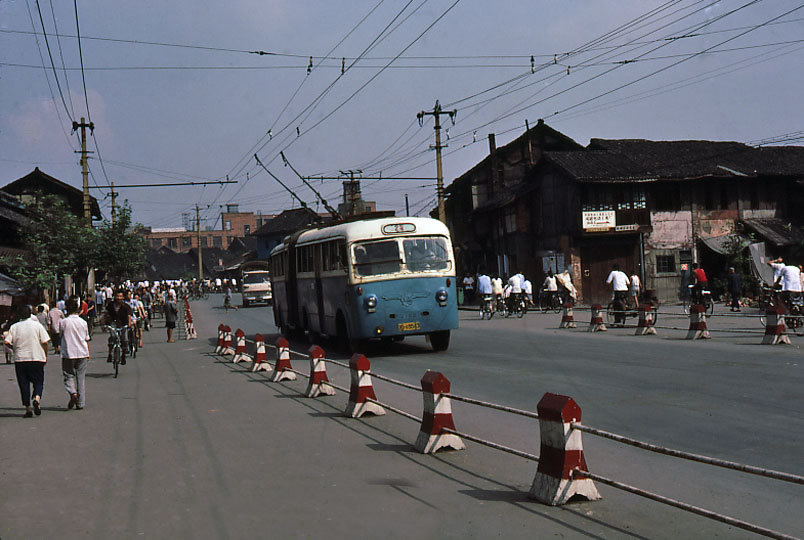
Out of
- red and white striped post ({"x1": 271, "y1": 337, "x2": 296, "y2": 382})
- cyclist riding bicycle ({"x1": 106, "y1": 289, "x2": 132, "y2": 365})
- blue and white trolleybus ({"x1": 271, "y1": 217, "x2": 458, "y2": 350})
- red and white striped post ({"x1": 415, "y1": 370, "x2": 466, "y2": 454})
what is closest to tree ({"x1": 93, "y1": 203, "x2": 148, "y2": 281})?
cyclist riding bicycle ({"x1": 106, "y1": 289, "x2": 132, "y2": 365})

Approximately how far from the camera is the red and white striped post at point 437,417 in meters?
8.49

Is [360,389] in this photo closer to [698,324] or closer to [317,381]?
[317,381]

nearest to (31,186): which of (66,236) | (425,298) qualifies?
(66,236)

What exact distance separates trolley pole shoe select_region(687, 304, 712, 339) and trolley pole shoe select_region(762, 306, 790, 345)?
6.25 ft

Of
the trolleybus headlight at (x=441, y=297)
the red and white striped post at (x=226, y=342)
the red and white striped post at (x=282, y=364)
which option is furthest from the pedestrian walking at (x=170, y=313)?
the red and white striped post at (x=282, y=364)

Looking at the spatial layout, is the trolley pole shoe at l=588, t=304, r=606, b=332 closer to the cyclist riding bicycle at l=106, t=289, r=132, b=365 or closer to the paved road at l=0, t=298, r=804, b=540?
the paved road at l=0, t=298, r=804, b=540

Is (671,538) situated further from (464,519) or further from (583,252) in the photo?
(583,252)

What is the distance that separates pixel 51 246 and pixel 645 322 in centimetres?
2537

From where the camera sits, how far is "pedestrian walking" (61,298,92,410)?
13375mm

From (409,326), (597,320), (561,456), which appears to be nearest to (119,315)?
(409,326)

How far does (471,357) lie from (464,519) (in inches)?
504

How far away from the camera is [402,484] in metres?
7.25

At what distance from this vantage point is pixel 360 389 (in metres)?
11.1

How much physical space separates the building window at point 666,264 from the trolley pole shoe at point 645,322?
939 inches
